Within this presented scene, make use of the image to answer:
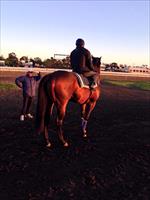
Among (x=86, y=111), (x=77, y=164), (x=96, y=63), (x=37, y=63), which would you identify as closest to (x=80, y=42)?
(x=96, y=63)

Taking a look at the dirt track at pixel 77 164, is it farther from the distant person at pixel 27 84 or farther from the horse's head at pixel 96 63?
the horse's head at pixel 96 63

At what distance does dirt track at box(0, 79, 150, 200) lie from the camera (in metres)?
6.52

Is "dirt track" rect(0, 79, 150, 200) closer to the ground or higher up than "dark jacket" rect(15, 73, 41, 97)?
closer to the ground

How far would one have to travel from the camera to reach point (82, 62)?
34.7ft

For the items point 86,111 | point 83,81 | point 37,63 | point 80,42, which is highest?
point 37,63

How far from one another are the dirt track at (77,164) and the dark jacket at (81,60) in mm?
2054

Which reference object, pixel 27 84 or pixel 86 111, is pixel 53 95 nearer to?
pixel 86 111

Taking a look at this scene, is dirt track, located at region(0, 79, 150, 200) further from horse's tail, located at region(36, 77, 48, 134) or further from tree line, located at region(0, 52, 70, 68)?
tree line, located at region(0, 52, 70, 68)

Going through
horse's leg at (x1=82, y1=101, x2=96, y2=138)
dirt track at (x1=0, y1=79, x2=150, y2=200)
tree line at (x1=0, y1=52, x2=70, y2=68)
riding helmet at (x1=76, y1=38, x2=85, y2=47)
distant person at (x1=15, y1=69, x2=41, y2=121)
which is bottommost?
dirt track at (x1=0, y1=79, x2=150, y2=200)

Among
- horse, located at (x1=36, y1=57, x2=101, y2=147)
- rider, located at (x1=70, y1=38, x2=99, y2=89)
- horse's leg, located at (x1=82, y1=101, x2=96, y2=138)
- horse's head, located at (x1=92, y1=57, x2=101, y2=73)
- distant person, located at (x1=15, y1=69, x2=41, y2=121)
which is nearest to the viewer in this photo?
horse, located at (x1=36, y1=57, x2=101, y2=147)

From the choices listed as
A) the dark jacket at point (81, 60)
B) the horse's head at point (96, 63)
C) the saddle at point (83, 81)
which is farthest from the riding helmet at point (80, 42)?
the saddle at point (83, 81)

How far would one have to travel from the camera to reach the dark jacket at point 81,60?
418 inches

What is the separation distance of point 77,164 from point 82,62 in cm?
362

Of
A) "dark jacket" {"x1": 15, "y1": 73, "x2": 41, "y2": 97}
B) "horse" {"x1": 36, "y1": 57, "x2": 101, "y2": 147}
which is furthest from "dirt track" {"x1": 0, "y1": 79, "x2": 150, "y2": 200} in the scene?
"dark jacket" {"x1": 15, "y1": 73, "x2": 41, "y2": 97}
